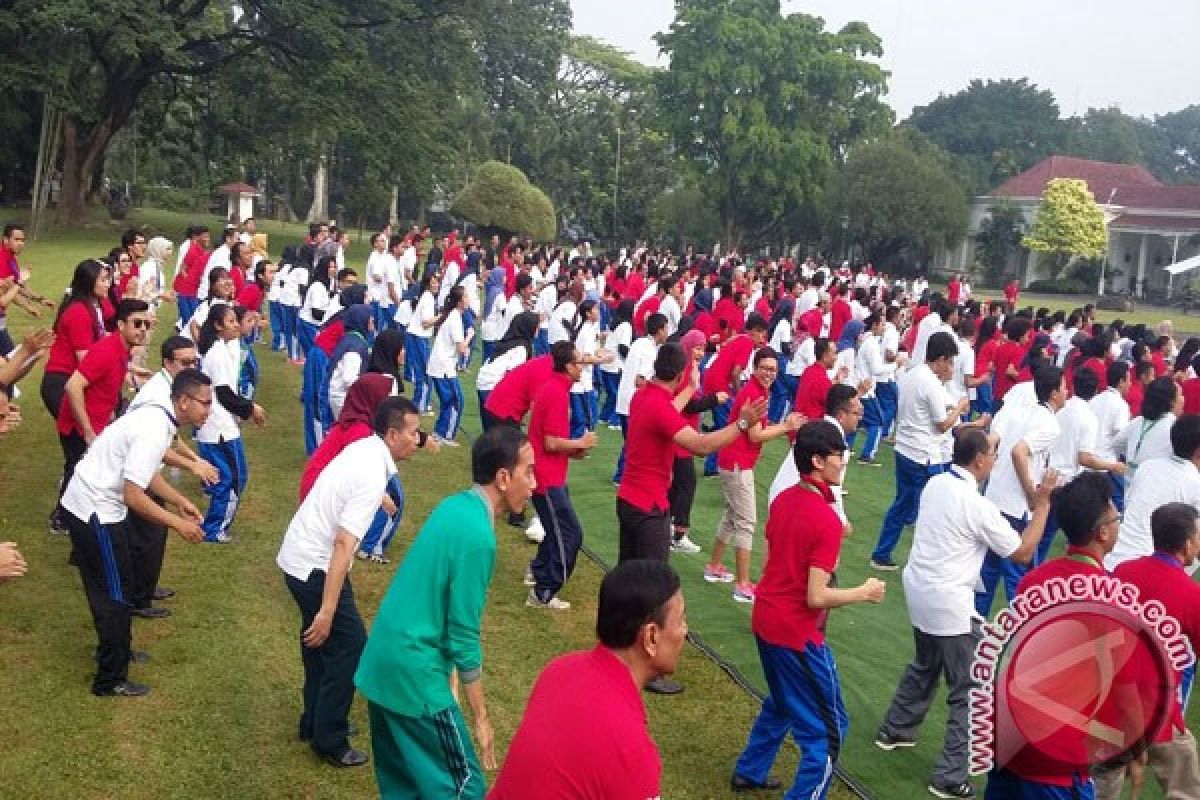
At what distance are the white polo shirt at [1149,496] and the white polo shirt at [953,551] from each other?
125 cm

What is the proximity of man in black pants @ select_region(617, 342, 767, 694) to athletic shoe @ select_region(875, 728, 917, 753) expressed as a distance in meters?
1.16

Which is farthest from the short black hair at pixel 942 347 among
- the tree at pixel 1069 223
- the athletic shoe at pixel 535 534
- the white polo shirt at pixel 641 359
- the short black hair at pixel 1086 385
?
the tree at pixel 1069 223

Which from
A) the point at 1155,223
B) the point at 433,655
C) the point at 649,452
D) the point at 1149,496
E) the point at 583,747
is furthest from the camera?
the point at 1155,223

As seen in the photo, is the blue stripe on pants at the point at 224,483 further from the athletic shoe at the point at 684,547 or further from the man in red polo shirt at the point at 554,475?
the athletic shoe at the point at 684,547

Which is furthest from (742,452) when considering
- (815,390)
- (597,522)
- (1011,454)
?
(597,522)

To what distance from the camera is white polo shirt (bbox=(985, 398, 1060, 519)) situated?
711 centimetres

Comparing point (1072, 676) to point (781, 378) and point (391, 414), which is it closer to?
point (391, 414)

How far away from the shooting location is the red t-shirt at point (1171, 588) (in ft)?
14.3

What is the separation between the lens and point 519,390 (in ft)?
25.2

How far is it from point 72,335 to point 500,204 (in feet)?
88.9

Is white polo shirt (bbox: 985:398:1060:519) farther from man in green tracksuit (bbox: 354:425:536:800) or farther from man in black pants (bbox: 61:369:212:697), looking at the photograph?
man in black pants (bbox: 61:369:212:697)

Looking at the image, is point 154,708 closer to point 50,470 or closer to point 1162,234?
point 50,470

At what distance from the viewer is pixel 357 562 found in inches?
311

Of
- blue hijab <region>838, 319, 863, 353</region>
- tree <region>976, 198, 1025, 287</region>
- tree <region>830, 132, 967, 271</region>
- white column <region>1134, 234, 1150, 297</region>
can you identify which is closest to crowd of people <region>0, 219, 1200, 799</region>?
blue hijab <region>838, 319, 863, 353</region>
